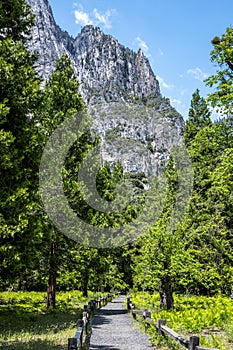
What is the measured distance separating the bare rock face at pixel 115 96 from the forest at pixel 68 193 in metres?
103

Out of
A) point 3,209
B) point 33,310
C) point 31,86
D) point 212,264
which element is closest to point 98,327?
point 33,310

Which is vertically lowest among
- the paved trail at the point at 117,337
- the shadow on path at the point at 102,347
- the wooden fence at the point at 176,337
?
the paved trail at the point at 117,337

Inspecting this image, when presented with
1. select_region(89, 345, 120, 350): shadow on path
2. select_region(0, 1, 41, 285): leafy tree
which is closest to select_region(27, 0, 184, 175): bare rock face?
select_region(0, 1, 41, 285): leafy tree

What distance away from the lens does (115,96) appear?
177 meters

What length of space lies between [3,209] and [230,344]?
8.12m

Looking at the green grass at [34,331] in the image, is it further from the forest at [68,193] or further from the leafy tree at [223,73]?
the leafy tree at [223,73]

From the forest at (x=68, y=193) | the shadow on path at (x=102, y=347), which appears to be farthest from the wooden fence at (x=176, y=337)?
the forest at (x=68, y=193)

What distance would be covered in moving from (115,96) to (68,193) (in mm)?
162271

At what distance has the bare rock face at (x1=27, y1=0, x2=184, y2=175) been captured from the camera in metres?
147

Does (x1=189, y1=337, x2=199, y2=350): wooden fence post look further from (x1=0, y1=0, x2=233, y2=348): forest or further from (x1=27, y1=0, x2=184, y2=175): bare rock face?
(x1=27, y1=0, x2=184, y2=175): bare rock face

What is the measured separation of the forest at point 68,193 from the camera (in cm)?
1152

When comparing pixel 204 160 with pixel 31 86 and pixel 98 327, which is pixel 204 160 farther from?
pixel 31 86

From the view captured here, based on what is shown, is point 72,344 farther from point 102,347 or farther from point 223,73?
point 223,73

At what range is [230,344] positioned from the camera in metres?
11.4
